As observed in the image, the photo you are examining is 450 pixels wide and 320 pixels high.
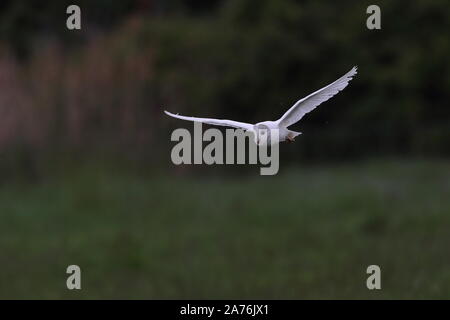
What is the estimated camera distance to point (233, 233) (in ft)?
52.1

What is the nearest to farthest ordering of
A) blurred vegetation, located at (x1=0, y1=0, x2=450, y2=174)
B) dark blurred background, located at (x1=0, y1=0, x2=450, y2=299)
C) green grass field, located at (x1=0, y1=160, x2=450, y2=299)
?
green grass field, located at (x1=0, y1=160, x2=450, y2=299), dark blurred background, located at (x1=0, y1=0, x2=450, y2=299), blurred vegetation, located at (x1=0, y1=0, x2=450, y2=174)

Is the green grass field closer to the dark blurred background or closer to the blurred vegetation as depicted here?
the dark blurred background

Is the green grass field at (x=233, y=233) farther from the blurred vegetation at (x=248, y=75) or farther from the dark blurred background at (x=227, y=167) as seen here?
the blurred vegetation at (x=248, y=75)

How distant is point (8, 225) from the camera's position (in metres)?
16.8

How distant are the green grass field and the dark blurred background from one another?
43 mm

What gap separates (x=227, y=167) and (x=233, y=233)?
5.46 m

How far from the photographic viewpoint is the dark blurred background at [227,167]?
1337 cm

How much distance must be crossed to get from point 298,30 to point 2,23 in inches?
325

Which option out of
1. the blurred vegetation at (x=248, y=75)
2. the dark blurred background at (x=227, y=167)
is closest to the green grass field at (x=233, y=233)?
the dark blurred background at (x=227, y=167)

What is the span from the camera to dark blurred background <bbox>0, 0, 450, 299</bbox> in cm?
1337

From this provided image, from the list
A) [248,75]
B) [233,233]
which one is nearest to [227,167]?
[248,75]

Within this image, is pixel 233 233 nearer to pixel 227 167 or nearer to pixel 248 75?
pixel 227 167

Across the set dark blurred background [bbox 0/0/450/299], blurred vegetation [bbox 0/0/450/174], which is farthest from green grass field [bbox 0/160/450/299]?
blurred vegetation [bbox 0/0/450/174]
